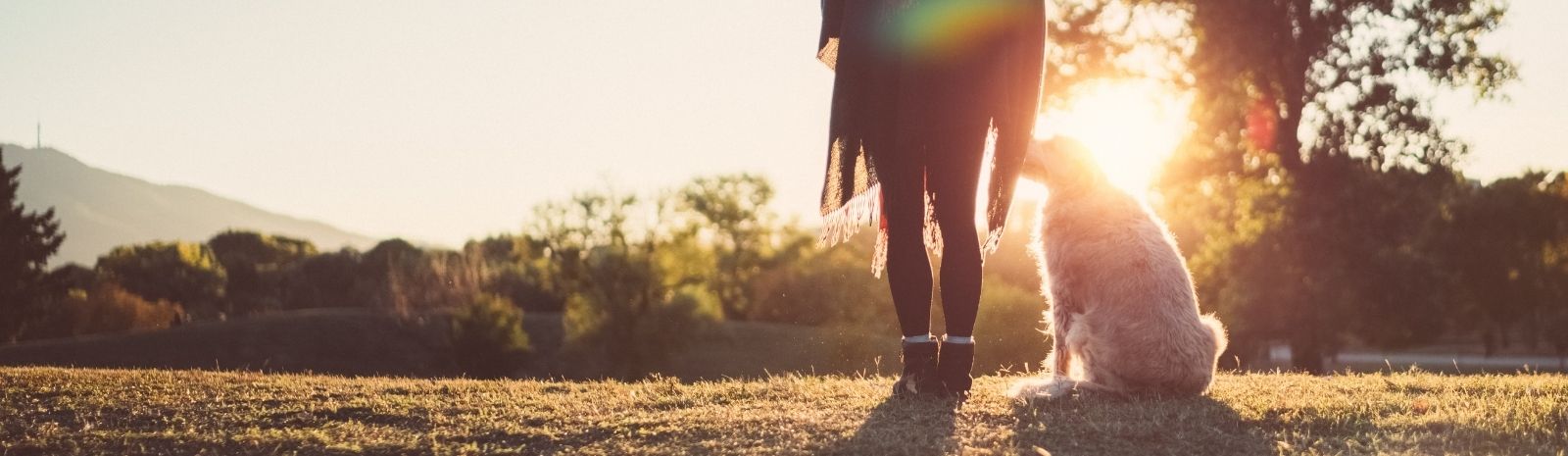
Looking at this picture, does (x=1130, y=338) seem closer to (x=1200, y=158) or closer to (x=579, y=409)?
(x=579, y=409)

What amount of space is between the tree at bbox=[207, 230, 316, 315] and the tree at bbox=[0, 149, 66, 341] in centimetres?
3016

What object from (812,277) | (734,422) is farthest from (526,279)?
(734,422)

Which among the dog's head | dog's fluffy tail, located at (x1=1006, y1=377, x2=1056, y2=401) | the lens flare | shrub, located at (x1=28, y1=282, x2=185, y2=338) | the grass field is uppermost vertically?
the lens flare

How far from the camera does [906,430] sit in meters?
3.62

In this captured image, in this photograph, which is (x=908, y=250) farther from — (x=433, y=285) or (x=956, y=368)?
(x=433, y=285)

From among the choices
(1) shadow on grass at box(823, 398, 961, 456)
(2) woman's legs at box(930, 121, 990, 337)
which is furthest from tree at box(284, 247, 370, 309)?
(1) shadow on grass at box(823, 398, 961, 456)

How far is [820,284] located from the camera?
46.0 meters

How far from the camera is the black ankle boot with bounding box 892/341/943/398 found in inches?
172

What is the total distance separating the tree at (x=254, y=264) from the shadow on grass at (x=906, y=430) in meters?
79.4

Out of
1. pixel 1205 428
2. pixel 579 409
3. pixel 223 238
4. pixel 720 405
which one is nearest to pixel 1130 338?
pixel 1205 428

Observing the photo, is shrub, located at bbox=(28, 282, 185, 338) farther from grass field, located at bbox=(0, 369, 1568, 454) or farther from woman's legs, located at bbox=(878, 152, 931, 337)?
woman's legs, located at bbox=(878, 152, 931, 337)

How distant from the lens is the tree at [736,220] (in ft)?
231

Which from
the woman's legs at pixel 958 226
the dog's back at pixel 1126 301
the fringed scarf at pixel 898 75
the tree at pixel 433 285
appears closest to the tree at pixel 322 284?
the tree at pixel 433 285

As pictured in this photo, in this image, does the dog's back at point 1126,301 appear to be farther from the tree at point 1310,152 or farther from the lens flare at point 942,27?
the tree at point 1310,152
